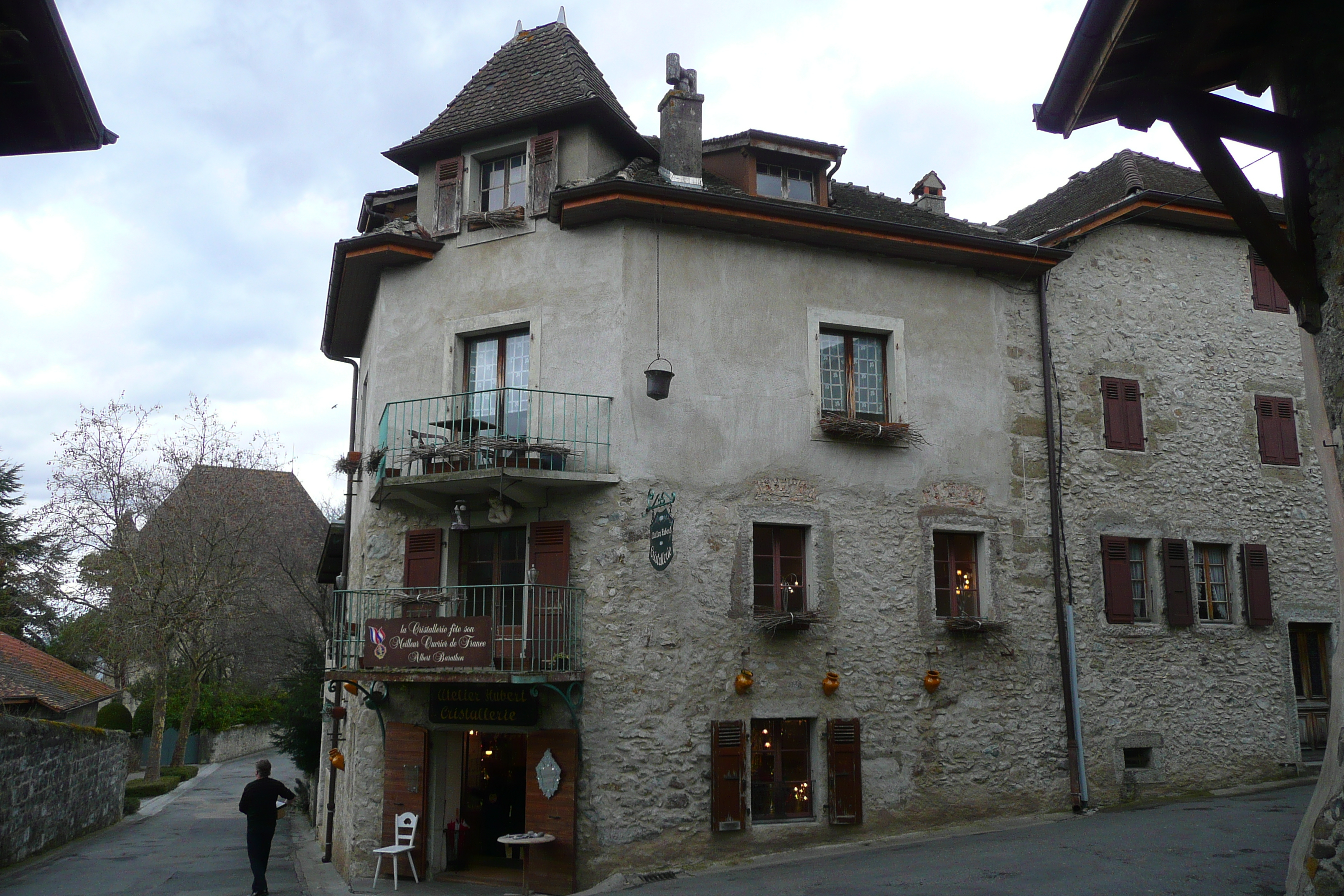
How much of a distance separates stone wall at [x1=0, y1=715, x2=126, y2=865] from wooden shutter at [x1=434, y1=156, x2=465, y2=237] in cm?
874

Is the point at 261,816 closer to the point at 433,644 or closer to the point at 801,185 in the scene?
the point at 433,644

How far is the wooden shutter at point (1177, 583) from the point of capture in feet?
48.2

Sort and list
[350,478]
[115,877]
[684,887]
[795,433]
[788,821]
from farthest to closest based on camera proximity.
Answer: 1. [350,478]
2. [115,877]
3. [795,433]
4. [788,821]
5. [684,887]

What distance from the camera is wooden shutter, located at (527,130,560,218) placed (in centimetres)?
1339

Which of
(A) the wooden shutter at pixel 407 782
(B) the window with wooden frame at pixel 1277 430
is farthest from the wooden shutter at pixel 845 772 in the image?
(B) the window with wooden frame at pixel 1277 430

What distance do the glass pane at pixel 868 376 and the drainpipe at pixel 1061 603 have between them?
2543 millimetres

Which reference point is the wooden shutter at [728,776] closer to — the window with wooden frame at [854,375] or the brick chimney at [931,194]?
the window with wooden frame at [854,375]

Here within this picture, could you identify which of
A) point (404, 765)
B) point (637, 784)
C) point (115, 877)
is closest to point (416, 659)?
point (404, 765)

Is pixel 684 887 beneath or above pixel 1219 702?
beneath

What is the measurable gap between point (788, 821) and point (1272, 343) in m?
10.6

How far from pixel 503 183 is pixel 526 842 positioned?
8.27 metres

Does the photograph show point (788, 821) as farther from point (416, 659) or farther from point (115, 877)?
point (115, 877)

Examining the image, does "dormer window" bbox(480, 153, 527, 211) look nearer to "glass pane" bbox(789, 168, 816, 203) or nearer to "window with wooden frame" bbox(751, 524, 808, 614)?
"glass pane" bbox(789, 168, 816, 203)

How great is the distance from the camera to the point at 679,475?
12.6m
